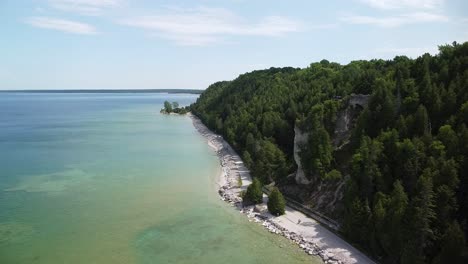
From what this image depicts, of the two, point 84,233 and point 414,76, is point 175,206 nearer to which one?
point 84,233

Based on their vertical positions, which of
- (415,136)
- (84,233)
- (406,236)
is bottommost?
(84,233)

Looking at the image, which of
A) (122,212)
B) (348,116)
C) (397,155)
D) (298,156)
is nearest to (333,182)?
(298,156)

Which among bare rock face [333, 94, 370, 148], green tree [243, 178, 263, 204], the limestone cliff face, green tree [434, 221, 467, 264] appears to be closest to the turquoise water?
green tree [243, 178, 263, 204]

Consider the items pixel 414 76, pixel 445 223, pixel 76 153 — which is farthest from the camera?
pixel 76 153

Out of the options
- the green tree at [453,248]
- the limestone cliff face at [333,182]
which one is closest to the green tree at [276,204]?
the limestone cliff face at [333,182]

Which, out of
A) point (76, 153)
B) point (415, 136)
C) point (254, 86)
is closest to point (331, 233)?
point (415, 136)

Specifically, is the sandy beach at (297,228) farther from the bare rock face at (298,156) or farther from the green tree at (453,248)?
the green tree at (453,248)
